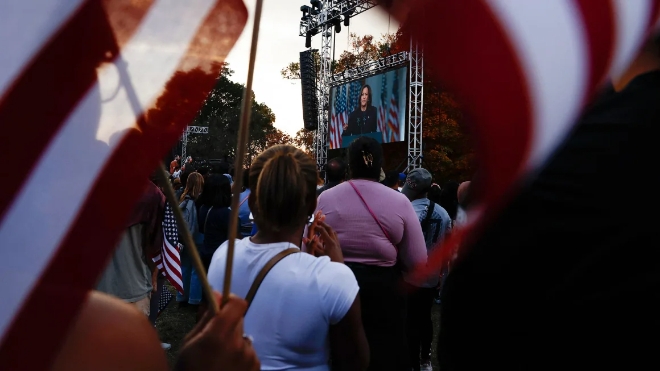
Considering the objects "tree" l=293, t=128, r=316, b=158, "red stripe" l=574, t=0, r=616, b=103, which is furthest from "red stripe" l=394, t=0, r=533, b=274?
"tree" l=293, t=128, r=316, b=158

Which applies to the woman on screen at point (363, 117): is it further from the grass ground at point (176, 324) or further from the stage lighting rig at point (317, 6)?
the grass ground at point (176, 324)

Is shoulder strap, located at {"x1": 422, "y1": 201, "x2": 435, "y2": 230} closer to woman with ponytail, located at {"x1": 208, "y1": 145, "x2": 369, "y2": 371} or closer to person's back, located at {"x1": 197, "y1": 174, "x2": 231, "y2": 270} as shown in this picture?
person's back, located at {"x1": 197, "y1": 174, "x2": 231, "y2": 270}

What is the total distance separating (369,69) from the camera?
16266 millimetres

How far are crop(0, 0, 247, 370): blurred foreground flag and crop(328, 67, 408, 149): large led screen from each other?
13.6m

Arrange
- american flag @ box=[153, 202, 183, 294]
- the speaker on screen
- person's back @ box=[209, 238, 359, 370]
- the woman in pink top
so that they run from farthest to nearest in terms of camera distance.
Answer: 1. the speaker on screen
2. american flag @ box=[153, 202, 183, 294]
3. the woman in pink top
4. person's back @ box=[209, 238, 359, 370]

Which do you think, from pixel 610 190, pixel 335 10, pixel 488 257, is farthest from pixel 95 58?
pixel 335 10

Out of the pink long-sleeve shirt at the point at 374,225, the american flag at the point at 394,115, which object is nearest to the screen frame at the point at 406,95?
the american flag at the point at 394,115

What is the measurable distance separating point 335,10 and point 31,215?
13758 millimetres

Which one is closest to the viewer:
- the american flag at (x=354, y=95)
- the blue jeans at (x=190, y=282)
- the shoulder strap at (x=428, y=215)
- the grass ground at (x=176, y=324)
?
the shoulder strap at (x=428, y=215)

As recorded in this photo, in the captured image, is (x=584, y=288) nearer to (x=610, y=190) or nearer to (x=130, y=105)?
(x=610, y=190)

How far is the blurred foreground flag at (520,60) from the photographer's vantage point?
3.38 ft

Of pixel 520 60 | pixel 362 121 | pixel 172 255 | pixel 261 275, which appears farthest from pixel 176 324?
pixel 362 121

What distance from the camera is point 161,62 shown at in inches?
41.4

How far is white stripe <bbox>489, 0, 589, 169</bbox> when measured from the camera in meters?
1.04
